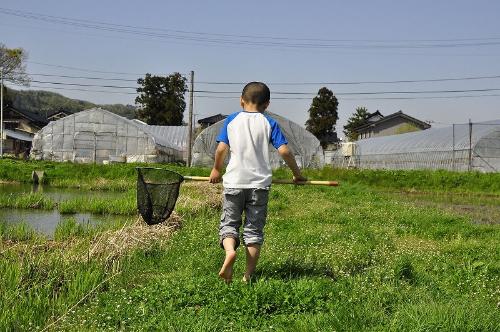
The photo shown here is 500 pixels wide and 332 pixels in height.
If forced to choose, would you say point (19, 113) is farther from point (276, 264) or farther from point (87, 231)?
point (276, 264)

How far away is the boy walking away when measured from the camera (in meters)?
4.27

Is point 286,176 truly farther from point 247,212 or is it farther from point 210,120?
point 210,120

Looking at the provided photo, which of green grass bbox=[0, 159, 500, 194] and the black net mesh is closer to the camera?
the black net mesh

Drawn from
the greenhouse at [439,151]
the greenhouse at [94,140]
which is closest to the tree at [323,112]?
the greenhouse at [439,151]

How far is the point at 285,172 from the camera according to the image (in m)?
25.6

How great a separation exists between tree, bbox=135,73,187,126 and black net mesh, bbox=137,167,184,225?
53825mm

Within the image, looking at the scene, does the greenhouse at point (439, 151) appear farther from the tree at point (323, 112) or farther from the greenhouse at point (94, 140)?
the greenhouse at point (94, 140)

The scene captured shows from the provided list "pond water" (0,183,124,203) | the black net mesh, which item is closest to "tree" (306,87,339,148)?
"pond water" (0,183,124,203)

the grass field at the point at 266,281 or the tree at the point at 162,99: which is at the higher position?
the tree at the point at 162,99

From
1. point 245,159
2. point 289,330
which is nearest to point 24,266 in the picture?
point 245,159

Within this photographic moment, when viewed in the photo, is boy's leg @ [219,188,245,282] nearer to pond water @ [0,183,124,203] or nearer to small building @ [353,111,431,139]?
pond water @ [0,183,124,203]

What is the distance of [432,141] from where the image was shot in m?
31.7

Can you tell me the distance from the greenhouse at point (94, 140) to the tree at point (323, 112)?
73.0 feet

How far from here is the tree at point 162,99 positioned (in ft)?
193
